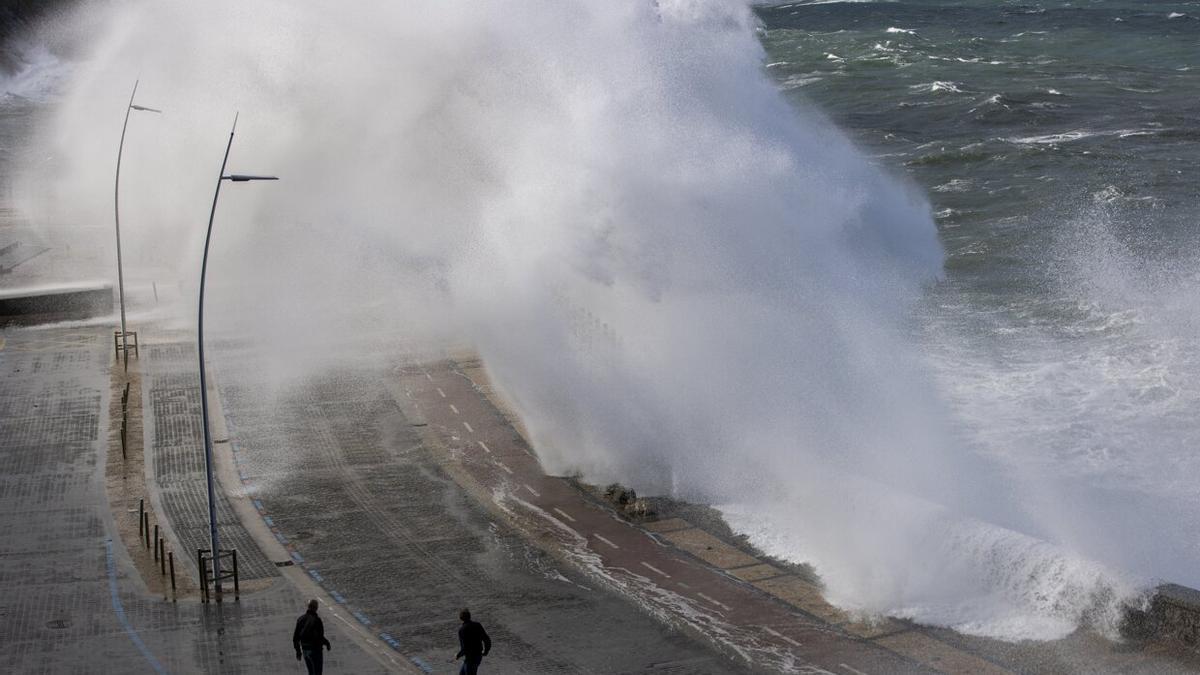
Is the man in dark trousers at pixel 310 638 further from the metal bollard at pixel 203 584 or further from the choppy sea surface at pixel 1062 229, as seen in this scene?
→ the choppy sea surface at pixel 1062 229

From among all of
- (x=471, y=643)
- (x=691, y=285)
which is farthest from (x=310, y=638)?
(x=691, y=285)

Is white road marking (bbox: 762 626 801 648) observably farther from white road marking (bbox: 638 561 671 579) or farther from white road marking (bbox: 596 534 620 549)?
white road marking (bbox: 596 534 620 549)

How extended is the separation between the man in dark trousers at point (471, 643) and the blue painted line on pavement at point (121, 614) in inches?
160

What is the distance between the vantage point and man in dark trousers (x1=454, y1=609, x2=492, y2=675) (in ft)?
A: 57.2

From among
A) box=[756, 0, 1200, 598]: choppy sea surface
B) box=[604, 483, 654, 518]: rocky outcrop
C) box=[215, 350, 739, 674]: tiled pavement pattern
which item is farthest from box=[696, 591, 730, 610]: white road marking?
box=[756, 0, 1200, 598]: choppy sea surface

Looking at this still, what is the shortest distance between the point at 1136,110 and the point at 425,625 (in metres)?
57.6

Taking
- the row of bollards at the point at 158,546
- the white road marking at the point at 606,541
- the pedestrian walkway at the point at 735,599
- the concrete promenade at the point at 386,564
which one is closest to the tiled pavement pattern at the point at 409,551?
the concrete promenade at the point at 386,564

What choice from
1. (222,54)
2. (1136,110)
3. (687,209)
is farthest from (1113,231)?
(222,54)

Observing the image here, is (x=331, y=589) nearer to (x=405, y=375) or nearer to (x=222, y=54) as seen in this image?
(x=405, y=375)

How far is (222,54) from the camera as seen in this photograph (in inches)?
1976

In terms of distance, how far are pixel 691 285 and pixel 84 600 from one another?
11.7 metres

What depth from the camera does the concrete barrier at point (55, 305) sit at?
4181 cm

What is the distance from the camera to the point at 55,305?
42.4 metres

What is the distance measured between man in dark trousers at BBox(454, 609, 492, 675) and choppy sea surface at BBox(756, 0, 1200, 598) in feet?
33.1
